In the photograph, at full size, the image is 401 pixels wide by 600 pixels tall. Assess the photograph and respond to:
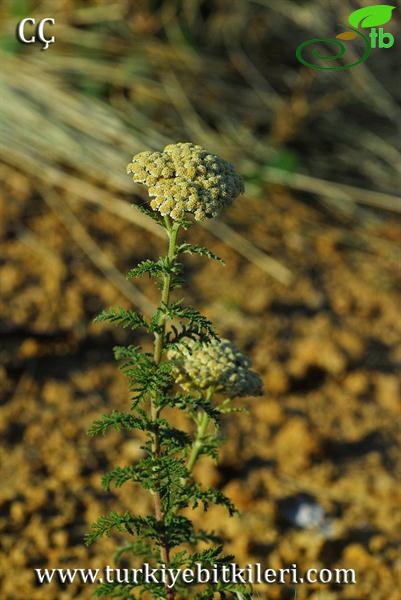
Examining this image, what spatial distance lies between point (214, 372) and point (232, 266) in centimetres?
206

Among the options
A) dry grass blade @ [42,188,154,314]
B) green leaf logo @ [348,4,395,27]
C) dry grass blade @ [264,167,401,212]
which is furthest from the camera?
green leaf logo @ [348,4,395,27]

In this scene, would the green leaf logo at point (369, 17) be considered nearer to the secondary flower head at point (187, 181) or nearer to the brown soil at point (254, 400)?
the brown soil at point (254, 400)

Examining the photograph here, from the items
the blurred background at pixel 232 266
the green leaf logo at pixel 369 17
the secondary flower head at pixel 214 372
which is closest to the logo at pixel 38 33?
the blurred background at pixel 232 266

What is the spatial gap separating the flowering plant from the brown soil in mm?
743

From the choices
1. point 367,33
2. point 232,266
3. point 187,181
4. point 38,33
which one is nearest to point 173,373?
point 187,181

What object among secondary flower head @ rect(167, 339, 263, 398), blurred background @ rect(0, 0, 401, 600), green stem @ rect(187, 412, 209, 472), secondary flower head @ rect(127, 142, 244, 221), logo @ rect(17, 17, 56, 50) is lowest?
green stem @ rect(187, 412, 209, 472)

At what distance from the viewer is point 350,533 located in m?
2.86

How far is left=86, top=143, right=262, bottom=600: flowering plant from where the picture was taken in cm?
159

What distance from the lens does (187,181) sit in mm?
1581

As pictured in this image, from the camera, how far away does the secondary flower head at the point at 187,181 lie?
5.06 feet

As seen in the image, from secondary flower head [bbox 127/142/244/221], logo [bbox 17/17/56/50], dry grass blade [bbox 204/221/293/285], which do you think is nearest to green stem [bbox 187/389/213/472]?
secondary flower head [bbox 127/142/244/221]

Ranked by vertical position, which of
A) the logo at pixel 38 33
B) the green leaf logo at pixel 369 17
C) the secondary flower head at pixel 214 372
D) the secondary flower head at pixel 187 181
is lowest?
the secondary flower head at pixel 214 372

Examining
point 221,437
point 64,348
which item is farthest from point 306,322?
point 221,437

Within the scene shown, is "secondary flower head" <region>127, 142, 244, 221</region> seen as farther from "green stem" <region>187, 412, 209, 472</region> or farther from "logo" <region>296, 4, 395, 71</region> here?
"logo" <region>296, 4, 395, 71</region>
